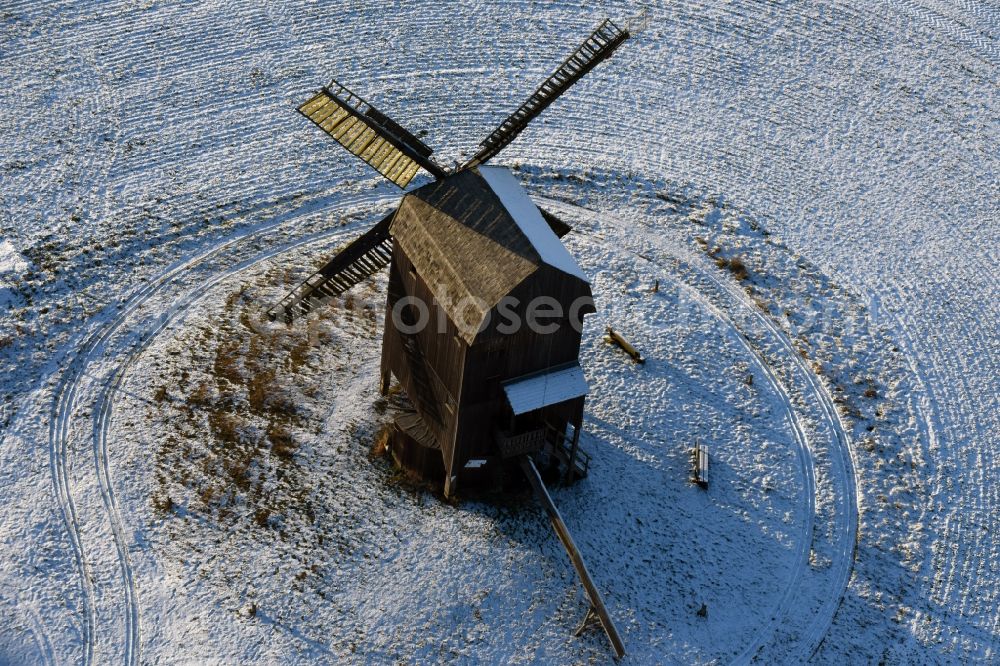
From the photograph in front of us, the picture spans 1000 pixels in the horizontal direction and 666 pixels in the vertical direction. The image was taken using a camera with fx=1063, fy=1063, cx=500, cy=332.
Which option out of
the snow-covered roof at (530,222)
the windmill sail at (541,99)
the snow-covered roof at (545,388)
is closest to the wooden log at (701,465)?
the snow-covered roof at (545,388)

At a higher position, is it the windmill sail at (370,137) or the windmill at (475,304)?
the windmill sail at (370,137)

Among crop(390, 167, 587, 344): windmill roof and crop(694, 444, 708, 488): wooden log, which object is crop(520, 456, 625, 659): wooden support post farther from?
crop(390, 167, 587, 344): windmill roof

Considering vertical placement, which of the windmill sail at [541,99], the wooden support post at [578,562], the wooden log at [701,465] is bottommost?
the wooden support post at [578,562]

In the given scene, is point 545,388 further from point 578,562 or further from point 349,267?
point 349,267

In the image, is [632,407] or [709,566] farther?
[632,407]

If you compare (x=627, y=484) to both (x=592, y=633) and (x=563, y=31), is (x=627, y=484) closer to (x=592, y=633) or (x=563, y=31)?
(x=592, y=633)

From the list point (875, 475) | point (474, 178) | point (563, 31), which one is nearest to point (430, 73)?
point (563, 31)

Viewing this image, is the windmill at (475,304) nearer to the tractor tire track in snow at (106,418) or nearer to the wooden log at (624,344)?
the wooden log at (624,344)
